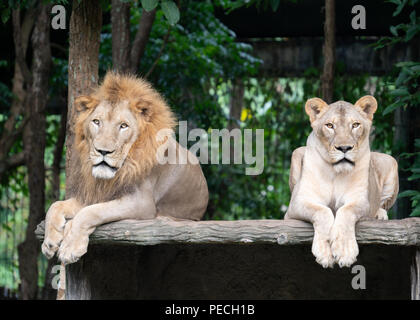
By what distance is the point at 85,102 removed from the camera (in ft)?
15.2

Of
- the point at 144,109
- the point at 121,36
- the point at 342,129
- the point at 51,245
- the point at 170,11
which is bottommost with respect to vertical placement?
the point at 51,245

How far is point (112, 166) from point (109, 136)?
189 millimetres

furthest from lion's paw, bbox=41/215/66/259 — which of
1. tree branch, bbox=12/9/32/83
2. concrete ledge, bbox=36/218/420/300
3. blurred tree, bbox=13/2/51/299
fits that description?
tree branch, bbox=12/9/32/83

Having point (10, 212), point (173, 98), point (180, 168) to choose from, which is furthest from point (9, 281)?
point (180, 168)

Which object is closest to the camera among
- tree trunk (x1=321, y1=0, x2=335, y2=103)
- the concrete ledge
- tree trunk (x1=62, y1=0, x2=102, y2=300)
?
tree trunk (x1=62, y1=0, x2=102, y2=300)

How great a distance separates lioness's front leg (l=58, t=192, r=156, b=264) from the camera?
13.6 feet

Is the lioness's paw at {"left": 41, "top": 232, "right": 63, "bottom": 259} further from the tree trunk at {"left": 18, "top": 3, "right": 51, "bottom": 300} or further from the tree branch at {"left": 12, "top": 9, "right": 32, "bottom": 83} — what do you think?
the tree branch at {"left": 12, "top": 9, "right": 32, "bottom": 83}

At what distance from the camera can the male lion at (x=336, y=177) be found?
404 cm

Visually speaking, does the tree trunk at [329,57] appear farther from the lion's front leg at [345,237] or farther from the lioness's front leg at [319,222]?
the lion's front leg at [345,237]

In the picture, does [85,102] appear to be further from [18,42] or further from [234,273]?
[18,42]

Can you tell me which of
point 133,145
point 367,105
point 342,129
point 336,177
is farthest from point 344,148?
point 133,145

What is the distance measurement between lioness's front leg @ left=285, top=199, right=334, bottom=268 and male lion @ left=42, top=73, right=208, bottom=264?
39.1 inches
